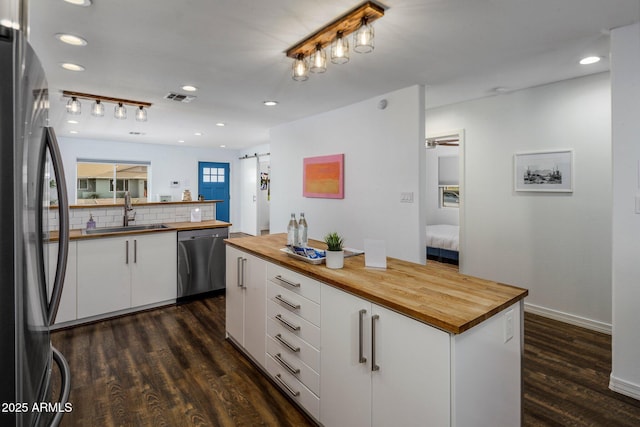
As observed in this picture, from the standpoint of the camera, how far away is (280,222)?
5.32m

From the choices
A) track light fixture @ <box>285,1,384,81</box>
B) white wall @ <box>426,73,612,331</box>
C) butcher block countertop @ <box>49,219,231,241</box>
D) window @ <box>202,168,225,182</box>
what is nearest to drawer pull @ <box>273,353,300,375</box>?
track light fixture @ <box>285,1,384,81</box>

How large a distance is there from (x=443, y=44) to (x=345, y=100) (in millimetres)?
1584

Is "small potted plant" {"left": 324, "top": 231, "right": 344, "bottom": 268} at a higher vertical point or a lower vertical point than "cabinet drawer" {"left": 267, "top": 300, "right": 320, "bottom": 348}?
higher

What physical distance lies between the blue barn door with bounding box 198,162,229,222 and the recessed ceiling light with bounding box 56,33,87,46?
633cm

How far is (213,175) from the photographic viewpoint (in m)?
8.77

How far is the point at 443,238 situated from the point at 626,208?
3.30m

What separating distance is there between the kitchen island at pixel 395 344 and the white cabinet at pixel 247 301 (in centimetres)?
16

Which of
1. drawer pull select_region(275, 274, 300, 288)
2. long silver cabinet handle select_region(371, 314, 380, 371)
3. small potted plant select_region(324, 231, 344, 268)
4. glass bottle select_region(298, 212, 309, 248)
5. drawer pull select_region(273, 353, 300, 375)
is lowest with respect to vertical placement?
drawer pull select_region(273, 353, 300, 375)

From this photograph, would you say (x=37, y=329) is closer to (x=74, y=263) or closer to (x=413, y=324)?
(x=413, y=324)

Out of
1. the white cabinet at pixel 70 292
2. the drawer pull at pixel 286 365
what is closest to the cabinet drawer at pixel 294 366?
the drawer pull at pixel 286 365

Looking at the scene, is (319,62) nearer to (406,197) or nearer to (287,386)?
(406,197)

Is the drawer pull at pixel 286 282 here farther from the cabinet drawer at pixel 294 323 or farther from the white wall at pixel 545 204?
the white wall at pixel 545 204

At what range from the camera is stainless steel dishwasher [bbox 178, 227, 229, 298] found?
381 cm

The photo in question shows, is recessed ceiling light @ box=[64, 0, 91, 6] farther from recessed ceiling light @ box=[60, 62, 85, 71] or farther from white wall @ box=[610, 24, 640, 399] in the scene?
white wall @ box=[610, 24, 640, 399]
